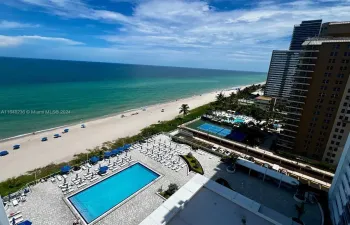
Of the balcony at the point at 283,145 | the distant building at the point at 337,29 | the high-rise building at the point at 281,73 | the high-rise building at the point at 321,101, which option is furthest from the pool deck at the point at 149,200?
the high-rise building at the point at 281,73

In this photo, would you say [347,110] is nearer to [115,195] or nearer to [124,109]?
[115,195]

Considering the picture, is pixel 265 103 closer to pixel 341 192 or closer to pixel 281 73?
pixel 281 73

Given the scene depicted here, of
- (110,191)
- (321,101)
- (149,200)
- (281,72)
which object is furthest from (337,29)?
(281,72)

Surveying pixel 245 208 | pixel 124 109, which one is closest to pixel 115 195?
pixel 245 208

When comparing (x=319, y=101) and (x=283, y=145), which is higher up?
(x=319, y=101)

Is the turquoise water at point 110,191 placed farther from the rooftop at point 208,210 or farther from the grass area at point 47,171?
the rooftop at point 208,210
